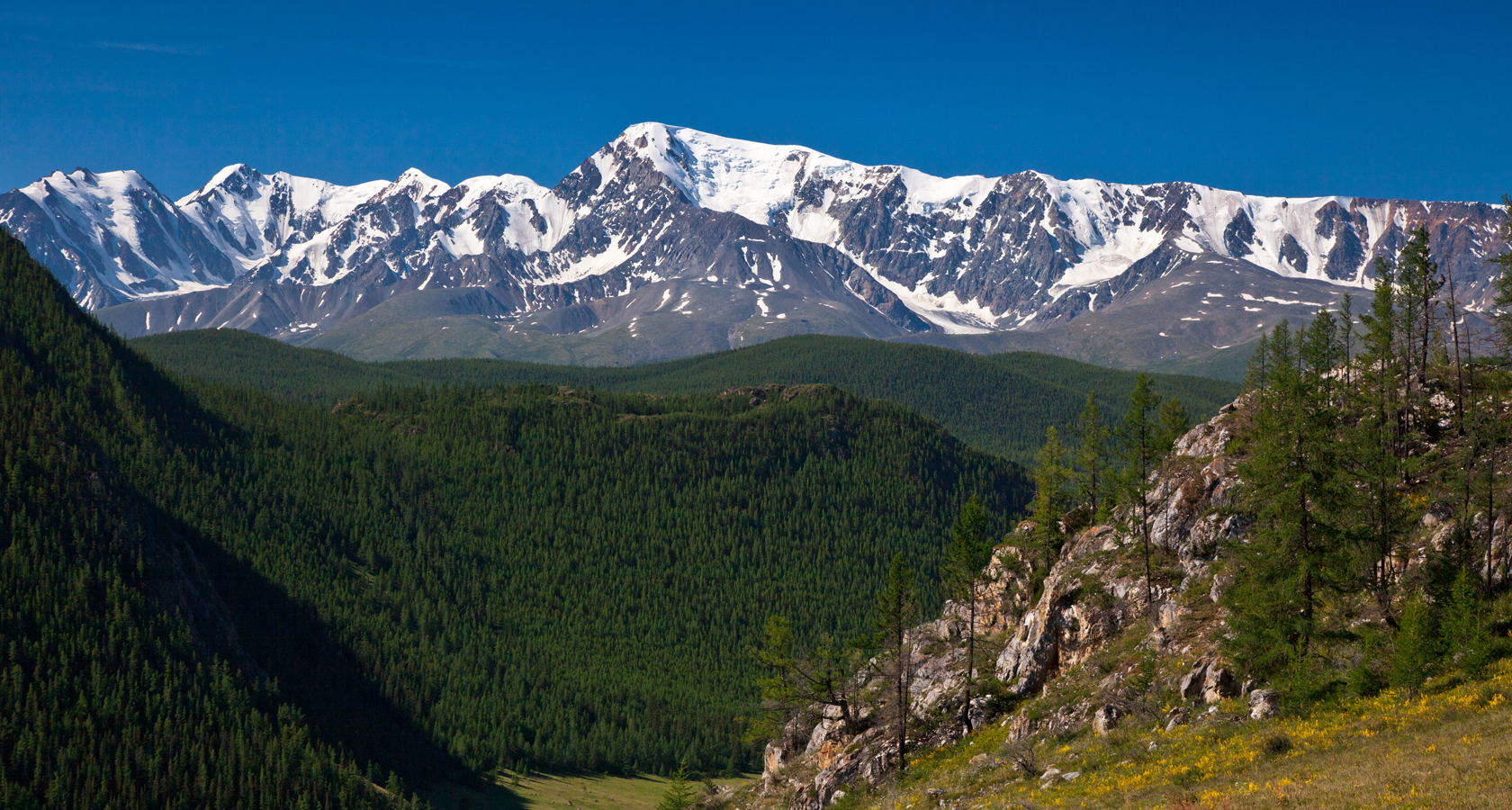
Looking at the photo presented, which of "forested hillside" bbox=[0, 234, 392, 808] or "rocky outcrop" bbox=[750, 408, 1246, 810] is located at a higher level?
"rocky outcrop" bbox=[750, 408, 1246, 810]

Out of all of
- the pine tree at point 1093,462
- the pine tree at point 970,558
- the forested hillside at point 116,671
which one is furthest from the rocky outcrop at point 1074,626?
the forested hillside at point 116,671

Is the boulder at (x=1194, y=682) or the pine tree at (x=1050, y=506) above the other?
the pine tree at (x=1050, y=506)

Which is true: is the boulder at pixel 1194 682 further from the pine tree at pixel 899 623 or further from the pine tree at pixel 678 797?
the pine tree at pixel 678 797

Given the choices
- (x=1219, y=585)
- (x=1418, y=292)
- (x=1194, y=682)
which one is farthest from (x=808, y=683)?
(x=1418, y=292)

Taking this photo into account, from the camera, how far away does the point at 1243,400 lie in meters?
84.1

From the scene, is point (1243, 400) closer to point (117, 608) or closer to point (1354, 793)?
point (1354, 793)

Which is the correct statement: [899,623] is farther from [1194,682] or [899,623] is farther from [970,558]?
[1194,682]

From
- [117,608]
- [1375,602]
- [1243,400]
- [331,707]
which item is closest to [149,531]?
[117,608]

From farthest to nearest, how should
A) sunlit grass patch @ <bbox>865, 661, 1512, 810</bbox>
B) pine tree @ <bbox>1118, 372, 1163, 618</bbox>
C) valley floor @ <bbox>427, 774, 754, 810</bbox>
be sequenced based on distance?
valley floor @ <bbox>427, 774, 754, 810</bbox>
pine tree @ <bbox>1118, 372, 1163, 618</bbox>
sunlit grass patch @ <bbox>865, 661, 1512, 810</bbox>

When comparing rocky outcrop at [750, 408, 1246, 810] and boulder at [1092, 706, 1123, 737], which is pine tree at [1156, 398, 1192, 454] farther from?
boulder at [1092, 706, 1123, 737]

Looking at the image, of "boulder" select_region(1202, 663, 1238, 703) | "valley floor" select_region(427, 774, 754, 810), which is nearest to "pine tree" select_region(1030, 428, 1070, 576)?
"boulder" select_region(1202, 663, 1238, 703)

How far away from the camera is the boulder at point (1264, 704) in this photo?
2064 inches

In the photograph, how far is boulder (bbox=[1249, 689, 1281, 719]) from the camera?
5244cm

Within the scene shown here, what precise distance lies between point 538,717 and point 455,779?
21.5m
